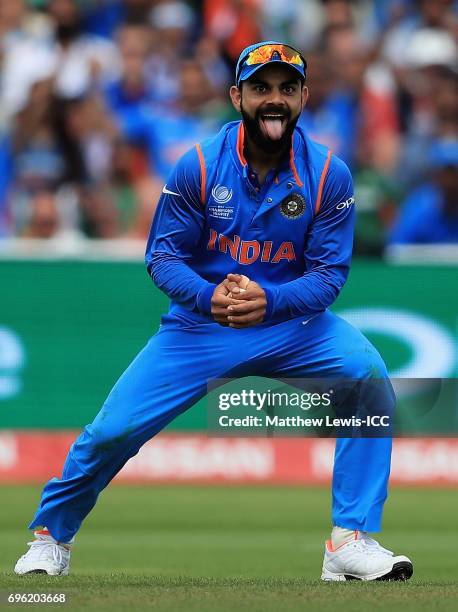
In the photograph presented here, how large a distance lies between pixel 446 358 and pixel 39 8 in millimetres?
5953

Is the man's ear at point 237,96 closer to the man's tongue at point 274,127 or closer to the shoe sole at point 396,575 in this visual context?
the man's tongue at point 274,127

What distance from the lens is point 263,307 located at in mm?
5473

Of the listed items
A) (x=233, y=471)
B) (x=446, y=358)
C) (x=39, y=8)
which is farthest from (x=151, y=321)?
(x=39, y=8)

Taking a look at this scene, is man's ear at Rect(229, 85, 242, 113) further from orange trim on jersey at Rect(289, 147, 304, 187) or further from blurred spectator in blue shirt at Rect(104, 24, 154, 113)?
blurred spectator in blue shirt at Rect(104, 24, 154, 113)

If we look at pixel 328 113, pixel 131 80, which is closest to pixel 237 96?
pixel 328 113

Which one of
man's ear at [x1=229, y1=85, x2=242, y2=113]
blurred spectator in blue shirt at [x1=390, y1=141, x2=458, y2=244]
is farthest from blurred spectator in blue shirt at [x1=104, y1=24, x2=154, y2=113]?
man's ear at [x1=229, y1=85, x2=242, y2=113]

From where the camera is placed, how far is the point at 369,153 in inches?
488

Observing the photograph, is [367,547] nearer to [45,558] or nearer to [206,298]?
[206,298]

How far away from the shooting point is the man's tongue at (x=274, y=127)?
546 centimetres

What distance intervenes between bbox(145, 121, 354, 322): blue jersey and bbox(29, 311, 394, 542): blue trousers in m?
0.13

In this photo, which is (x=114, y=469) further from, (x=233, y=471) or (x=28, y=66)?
(x=28, y=66)

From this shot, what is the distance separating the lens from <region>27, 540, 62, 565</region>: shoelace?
5715 millimetres

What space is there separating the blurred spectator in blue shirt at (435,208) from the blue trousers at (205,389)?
5.95 metres

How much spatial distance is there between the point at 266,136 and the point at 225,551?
2783 mm
